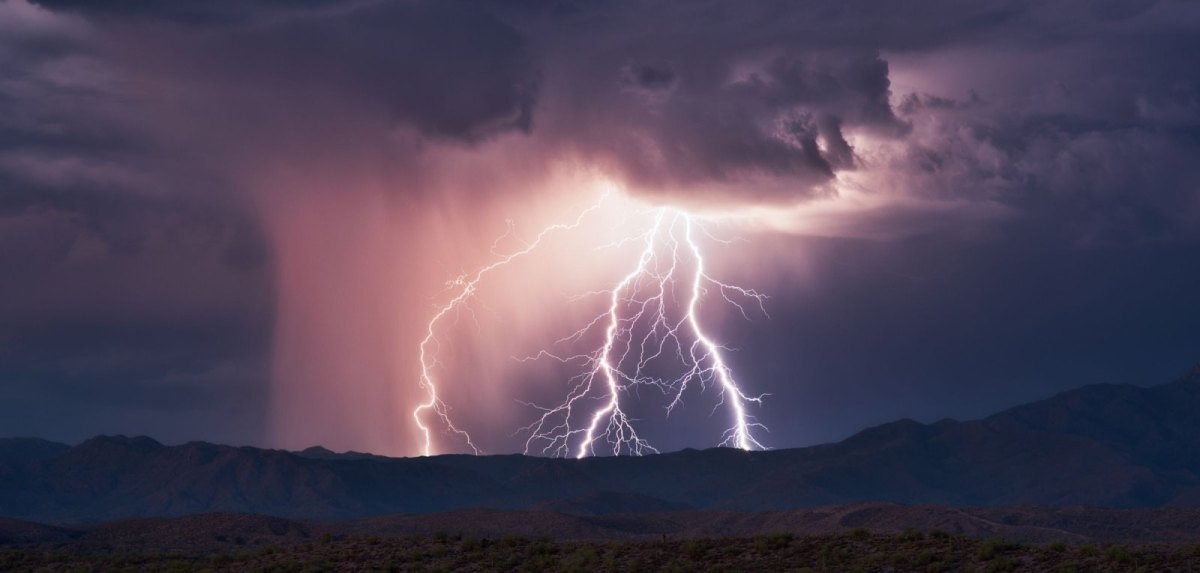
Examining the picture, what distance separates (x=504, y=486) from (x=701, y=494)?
1060 inches

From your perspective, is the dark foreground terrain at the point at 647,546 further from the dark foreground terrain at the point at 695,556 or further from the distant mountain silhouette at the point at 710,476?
the distant mountain silhouette at the point at 710,476

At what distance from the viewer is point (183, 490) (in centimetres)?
16625

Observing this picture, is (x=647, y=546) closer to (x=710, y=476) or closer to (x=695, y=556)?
(x=695, y=556)

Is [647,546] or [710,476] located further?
[710,476]

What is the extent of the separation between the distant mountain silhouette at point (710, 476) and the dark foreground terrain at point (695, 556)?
92.1m

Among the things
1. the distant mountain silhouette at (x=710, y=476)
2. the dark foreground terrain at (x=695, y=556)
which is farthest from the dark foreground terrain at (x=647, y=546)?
the distant mountain silhouette at (x=710, y=476)

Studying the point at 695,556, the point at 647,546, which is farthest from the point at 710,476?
the point at 695,556

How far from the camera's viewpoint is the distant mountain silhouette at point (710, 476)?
158750mm

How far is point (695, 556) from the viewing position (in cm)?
4225

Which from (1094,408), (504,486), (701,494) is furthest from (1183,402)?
(504,486)

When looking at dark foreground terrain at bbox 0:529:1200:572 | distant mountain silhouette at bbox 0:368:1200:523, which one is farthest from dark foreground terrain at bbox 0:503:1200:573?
distant mountain silhouette at bbox 0:368:1200:523

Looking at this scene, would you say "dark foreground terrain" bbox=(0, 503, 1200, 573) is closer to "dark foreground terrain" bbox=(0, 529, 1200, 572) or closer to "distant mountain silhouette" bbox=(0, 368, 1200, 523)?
"dark foreground terrain" bbox=(0, 529, 1200, 572)

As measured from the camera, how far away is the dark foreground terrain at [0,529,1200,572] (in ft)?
120

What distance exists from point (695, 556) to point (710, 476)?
149 meters
